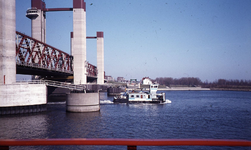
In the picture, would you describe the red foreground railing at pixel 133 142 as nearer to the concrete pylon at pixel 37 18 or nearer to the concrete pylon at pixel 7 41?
the concrete pylon at pixel 7 41

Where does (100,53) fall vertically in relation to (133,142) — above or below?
above

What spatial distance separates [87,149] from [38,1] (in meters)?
86.6

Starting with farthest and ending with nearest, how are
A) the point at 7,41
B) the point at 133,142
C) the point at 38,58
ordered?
the point at 38,58 → the point at 7,41 → the point at 133,142

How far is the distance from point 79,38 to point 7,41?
36.3 m

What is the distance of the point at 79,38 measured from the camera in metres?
74.0

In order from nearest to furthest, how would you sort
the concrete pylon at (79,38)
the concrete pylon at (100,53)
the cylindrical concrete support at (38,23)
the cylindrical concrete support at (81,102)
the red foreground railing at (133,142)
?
the red foreground railing at (133,142)
the cylindrical concrete support at (81,102)
the concrete pylon at (79,38)
the cylindrical concrete support at (38,23)
the concrete pylon at (100,53)

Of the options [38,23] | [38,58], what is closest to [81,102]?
[38,58]

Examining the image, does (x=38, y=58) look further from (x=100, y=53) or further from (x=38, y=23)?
(x=100, y=53)

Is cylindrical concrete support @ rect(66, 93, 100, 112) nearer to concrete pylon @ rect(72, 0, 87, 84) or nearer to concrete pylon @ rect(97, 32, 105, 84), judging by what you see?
concrete pylon @ rect(72, 0, 87, 84)

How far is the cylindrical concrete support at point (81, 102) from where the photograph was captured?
42.8 m

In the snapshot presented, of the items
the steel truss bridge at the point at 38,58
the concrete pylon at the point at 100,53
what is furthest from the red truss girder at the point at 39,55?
the concrete pylon at the point at 100,53

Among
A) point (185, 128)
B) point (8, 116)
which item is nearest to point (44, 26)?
point (8, 116)

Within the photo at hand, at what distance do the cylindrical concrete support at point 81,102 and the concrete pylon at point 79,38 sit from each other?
29.6 m

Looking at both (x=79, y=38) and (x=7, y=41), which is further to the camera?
(x=79, y=38)
